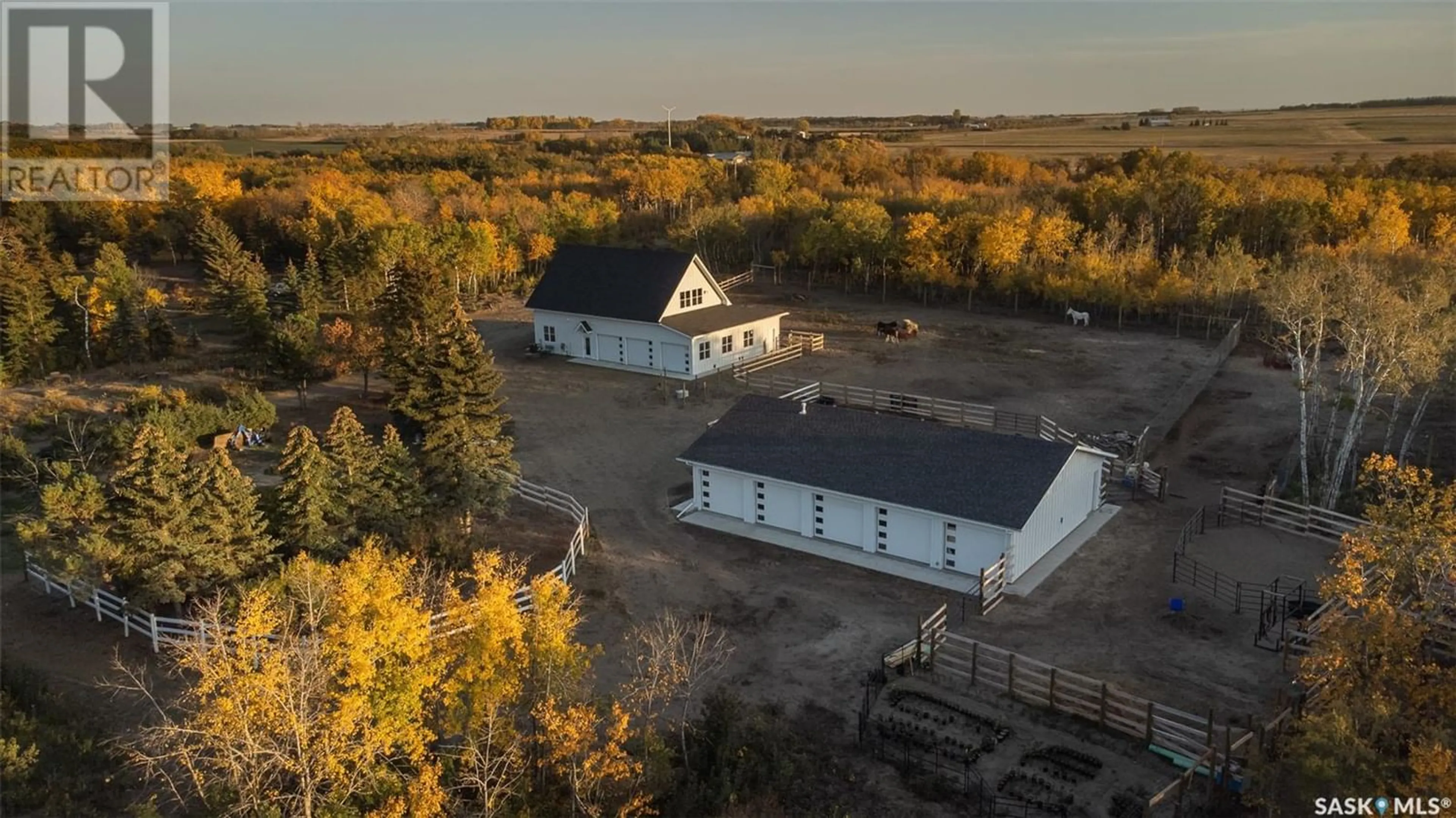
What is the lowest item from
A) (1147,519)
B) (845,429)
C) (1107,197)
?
(1147,519)

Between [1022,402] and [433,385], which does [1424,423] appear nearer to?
[1022,402]

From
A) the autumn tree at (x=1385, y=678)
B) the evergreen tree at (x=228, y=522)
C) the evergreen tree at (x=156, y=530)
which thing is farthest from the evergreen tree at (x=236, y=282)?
the autumn tree at (x=1385, y=678)

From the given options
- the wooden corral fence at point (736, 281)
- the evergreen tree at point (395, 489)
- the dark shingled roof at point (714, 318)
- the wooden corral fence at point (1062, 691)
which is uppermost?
the wooden corral fence at point (736, 281)

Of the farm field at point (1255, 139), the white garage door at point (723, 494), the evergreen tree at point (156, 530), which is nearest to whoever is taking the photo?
the evergreen tree at point (156, 530)

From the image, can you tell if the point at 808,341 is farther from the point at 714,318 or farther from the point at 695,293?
the point at 695,293

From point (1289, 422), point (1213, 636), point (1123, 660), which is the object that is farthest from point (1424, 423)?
point (1123, 660)

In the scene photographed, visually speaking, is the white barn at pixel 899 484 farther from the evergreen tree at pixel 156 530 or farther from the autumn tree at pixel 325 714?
the autumn tree at pixel 325 714

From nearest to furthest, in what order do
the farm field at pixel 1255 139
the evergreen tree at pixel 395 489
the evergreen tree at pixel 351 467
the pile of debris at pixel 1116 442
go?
the evergreen tree at pixel 351 467 < the evergreen tree at pixel 395 489 < the pile of debris at pixel 1116 442 < the farm field at pixel 1255 139
